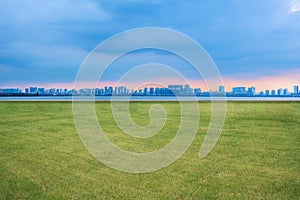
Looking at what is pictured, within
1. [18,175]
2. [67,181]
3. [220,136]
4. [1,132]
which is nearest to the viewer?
[67,181]

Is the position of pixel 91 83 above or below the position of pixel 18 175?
above

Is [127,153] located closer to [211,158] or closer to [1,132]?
[211,158]

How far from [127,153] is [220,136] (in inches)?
298

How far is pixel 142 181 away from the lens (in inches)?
426

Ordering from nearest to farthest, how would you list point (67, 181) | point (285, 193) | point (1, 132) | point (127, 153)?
point (285, 193) → point (67, 181) → point (127, 153) → point (1, 132)

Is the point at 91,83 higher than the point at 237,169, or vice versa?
the point at 91,83

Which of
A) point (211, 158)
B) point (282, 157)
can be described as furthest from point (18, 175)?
point (282, 157)

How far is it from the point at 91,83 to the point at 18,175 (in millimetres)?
4413

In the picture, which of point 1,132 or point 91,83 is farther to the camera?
point 1,132

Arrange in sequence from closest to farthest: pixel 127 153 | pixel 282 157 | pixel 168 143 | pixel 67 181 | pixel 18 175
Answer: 1. pixel 67 181
2. pixel 18 175
3. pixel 282 157
4. pixel 127 153
5. pixel 168 143

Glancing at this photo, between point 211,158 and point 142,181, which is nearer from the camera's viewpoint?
point 142,181

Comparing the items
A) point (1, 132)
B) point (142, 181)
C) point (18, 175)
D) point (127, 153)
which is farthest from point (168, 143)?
point (1, 132)

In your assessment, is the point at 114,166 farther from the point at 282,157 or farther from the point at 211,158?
the point at 282,157

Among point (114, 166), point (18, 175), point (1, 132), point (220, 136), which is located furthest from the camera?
point (1, 132)
